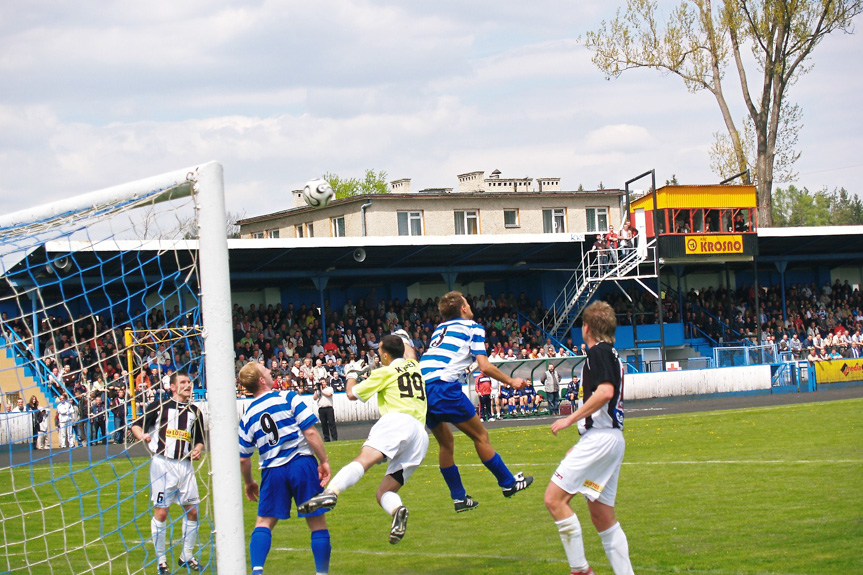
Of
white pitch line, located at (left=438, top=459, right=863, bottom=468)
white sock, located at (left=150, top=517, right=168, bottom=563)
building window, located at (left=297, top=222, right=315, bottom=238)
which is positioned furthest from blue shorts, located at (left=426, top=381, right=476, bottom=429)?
building window, located at (left=297, top=222, right=315, bottom=238)

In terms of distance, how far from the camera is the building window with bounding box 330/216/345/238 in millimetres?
50787

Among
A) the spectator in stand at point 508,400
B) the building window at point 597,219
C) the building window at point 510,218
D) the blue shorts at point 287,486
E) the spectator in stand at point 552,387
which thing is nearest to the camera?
the blue shorts at point 287,486

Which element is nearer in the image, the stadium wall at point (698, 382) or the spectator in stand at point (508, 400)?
the spectator in stand at point (508, 400)

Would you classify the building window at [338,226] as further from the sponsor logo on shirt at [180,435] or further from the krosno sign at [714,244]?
the sponsor logo on shirt at [180,435]

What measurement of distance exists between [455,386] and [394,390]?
3.57ft

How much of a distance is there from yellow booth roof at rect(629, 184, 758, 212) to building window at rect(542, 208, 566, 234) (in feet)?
39.1

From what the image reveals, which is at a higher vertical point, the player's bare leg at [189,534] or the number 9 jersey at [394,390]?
the number 9 jersey at [394,390]

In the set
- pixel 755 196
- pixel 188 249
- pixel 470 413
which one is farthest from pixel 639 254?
pixel 188 249

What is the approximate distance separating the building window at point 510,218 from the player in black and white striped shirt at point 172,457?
43.7m

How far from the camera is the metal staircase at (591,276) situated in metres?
38.8

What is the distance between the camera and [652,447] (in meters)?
17.2

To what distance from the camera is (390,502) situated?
7.73 meters

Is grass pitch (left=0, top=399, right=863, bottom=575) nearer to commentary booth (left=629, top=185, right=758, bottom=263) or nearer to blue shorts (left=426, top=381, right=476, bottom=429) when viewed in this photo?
blue shorts (left=426, top=381, right=476, bottom=429)

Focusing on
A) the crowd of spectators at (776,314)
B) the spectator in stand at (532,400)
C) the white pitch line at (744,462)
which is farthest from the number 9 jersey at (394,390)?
the crowd of spectators at (776,314)
